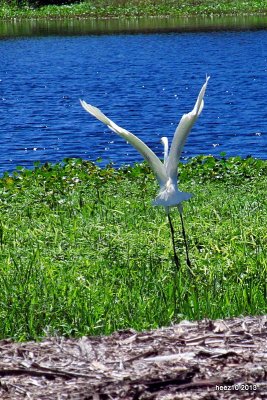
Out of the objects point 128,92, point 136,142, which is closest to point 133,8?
point 128,92

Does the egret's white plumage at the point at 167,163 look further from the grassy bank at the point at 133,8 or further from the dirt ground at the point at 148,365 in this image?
the grassy bank at the point at 133,8

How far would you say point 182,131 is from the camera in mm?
5656

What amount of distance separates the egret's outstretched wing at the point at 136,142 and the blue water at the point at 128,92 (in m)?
11.2

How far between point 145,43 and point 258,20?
10.9 m

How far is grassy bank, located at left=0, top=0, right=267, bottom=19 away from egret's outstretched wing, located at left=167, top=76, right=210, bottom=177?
170 ft

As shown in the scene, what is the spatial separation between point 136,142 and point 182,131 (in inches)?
11.1

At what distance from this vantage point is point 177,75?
32.4 metres

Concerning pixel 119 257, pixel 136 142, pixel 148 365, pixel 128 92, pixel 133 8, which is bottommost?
pixel 128 92

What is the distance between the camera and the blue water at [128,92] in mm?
19266

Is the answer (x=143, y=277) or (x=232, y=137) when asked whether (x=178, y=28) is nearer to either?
(x=232, y=137)

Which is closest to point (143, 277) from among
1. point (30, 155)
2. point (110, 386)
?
point (110, 386)

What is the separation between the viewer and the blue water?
19.3m

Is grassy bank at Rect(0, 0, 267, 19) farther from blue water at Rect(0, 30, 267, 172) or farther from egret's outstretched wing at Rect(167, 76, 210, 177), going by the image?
egret's outstretched wing at Rect(167, 76, 210, 177)

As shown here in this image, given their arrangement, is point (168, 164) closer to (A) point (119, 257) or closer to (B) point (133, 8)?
(A) point (119, 257)
